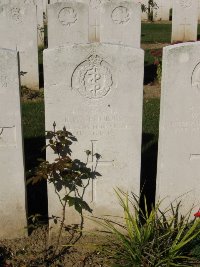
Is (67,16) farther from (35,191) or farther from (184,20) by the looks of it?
(184,20)

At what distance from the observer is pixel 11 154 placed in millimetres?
4094

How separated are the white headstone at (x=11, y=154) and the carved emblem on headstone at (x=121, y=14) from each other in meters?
5.79

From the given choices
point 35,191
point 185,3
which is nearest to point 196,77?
point 35,191

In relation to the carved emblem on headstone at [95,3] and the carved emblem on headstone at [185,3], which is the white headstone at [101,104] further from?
the carved emblem on headstone at [185,3]

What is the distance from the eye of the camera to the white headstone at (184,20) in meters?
14.2

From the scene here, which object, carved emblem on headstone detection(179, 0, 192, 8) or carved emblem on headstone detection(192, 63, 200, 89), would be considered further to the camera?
carved emblem on headstone detection(179, 0, 192, 8)

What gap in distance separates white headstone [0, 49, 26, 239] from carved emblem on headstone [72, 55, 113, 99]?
55 cm

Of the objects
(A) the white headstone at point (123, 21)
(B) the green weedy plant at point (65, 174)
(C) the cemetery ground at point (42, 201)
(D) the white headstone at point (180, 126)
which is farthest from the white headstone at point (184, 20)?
(B) the green weedy plant at point (65, 174)

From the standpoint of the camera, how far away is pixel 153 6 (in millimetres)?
20016

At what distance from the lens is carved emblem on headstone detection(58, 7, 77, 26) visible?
29.4 feet

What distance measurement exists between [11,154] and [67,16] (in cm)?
553

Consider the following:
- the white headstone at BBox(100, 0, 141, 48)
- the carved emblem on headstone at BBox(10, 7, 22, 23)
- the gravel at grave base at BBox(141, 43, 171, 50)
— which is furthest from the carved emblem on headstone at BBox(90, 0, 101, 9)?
the carved emblem on headstone at BBox(10, 7, 22, 23)

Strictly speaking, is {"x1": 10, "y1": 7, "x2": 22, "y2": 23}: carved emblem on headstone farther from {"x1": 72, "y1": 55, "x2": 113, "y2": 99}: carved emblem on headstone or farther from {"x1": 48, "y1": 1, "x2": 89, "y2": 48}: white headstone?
{"x1": 72, "y1": 55, "x2": 113, "y2": 99}: carved emblem on headstone

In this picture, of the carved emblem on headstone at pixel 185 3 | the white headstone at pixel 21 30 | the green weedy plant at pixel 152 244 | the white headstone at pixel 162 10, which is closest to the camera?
the green weedy plant at pixel 152 244
